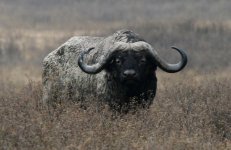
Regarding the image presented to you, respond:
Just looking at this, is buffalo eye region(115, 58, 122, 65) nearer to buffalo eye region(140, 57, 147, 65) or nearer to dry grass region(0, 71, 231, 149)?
Answer: buffalo eye region(140, 57, 147, 65)

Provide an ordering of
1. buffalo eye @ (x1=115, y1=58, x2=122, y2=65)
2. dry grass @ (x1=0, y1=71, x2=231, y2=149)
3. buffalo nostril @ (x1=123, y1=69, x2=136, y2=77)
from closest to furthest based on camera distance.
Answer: dry grass @ (x1=0, y1=71, x2=231, y2=149) → buffalo nostril @ (x1=123, y1=69, x2=136, y2=77) → buffalo eye @ (x1=115, y1=58, x2=122, y2=65)

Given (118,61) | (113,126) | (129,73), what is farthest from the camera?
(118,61)

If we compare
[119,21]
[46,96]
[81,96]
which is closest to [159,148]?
[81,96]

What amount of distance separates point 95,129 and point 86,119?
0.49m

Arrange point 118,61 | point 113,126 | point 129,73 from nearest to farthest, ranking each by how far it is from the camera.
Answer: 1. point 113,126
2. point 129,73
3. point 118,61

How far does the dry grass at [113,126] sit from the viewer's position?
976 cm

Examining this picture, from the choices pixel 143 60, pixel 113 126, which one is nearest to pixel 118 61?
pixel 143 60

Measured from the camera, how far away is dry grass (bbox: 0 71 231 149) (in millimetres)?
9758

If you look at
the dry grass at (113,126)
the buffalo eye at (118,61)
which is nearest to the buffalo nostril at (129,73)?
the buffalo eye at (118,61)

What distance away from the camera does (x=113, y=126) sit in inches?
421

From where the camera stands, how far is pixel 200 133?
415 inches

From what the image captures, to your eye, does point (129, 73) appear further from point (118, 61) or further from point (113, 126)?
point (113, 126)

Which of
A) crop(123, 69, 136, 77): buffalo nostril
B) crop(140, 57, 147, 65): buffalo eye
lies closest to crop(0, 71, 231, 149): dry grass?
crop(123, 69, 136, 77): buffalo nostril

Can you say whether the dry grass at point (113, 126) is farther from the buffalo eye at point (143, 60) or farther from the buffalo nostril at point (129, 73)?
the buffalo eye at point (143, 60)
